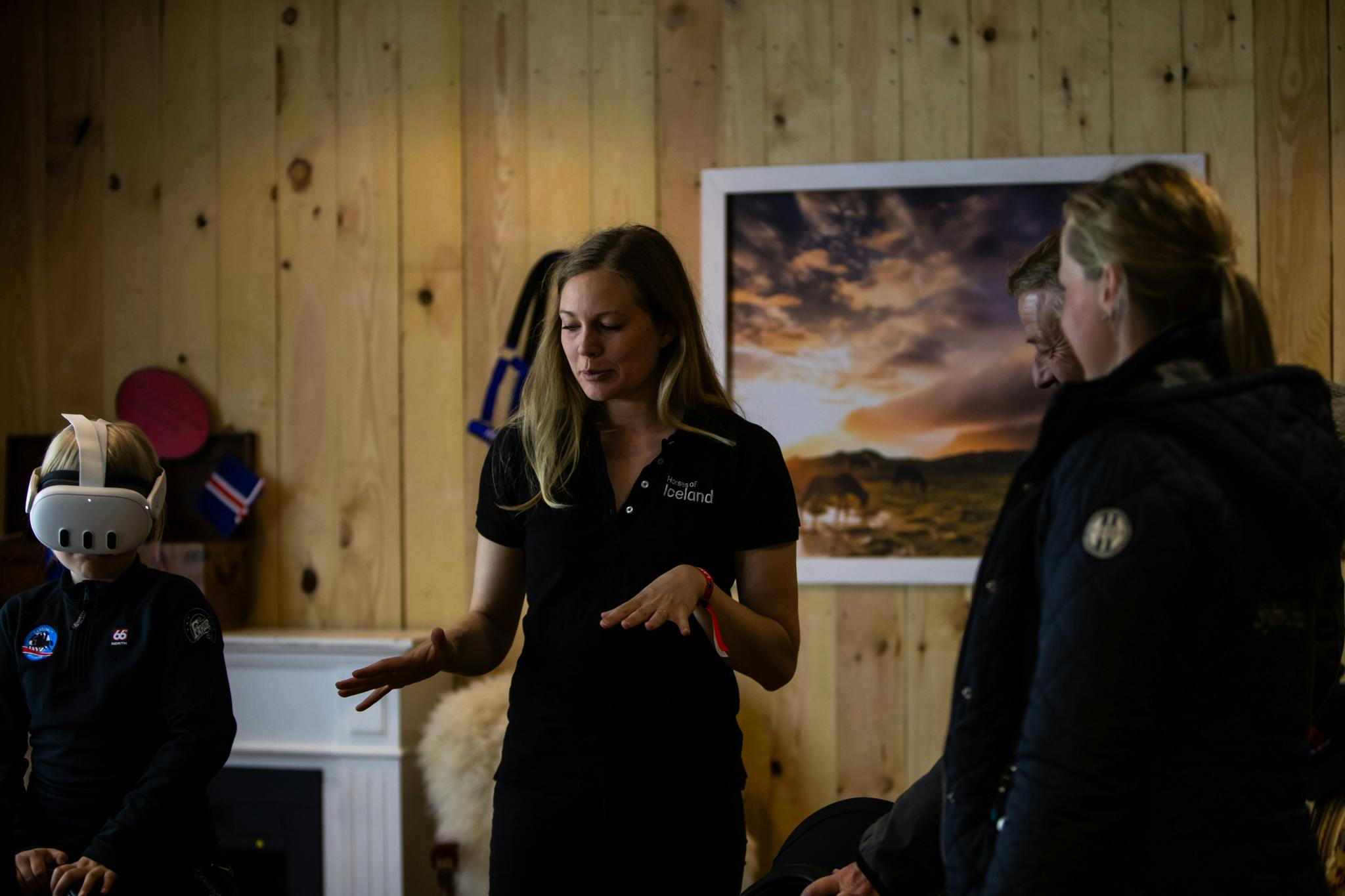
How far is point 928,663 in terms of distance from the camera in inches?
118

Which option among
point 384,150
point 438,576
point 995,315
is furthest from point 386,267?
point 995,315

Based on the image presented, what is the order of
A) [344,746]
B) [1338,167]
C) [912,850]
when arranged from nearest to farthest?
[912,850], [344,746], [1338,167]

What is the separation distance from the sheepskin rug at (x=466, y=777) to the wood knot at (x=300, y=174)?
1.53m

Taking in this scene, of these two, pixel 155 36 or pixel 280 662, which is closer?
pixel 280 662

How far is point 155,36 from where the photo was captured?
328 centimetres

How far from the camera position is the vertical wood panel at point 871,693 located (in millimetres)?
3000

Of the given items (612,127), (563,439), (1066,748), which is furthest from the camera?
(612,127)

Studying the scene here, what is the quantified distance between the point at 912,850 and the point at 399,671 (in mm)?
652

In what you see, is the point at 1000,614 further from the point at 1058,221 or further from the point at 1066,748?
the point at 1058,221

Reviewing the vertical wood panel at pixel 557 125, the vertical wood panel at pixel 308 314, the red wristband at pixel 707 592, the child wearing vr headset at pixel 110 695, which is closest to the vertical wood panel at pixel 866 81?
the vertical wood panel at pixel 557 125

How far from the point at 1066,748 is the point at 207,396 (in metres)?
2.88

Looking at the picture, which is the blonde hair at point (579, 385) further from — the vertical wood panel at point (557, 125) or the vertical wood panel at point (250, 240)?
the vertical wood panel at point (250, 240)

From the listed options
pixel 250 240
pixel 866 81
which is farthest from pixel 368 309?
pixel 866 81

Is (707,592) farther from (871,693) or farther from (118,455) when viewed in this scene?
(871,693)
